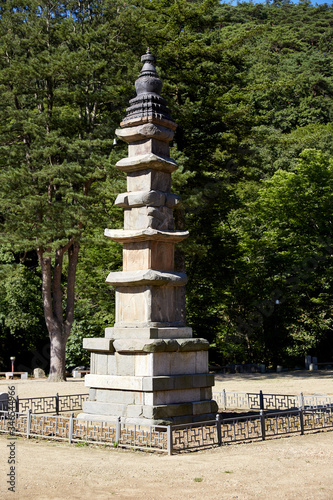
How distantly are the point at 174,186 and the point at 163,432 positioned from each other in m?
14.6

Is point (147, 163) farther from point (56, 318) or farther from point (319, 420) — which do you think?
point (56, 318)

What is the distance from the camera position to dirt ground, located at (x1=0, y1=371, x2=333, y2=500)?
23.1ft

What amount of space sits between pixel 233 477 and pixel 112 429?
4.02 metres

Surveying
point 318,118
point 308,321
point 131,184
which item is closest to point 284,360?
point 308,321

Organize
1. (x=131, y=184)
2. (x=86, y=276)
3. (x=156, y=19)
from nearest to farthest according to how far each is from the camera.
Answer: (x=131, y=184)
(x=156, y=19)
(x=86, y=276)

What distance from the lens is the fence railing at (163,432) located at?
32.3 feet

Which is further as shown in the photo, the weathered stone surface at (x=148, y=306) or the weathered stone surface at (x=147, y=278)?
the weathered stone surface at (x=148, y=306)

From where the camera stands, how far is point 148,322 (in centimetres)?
1182

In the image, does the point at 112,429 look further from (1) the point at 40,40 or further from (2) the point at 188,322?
(2) the point at 188,322

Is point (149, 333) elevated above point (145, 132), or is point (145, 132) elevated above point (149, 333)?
point (145, 132)

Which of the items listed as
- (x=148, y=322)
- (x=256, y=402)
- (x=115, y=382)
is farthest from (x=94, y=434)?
(x=256, y=402)

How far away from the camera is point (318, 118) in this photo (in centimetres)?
5741

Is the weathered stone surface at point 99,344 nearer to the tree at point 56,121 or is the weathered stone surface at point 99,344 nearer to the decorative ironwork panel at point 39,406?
the decorative ironwork panel at point 39,406

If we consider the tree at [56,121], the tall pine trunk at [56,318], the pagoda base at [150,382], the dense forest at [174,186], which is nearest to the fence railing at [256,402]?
the pagoda base at [150,382]
